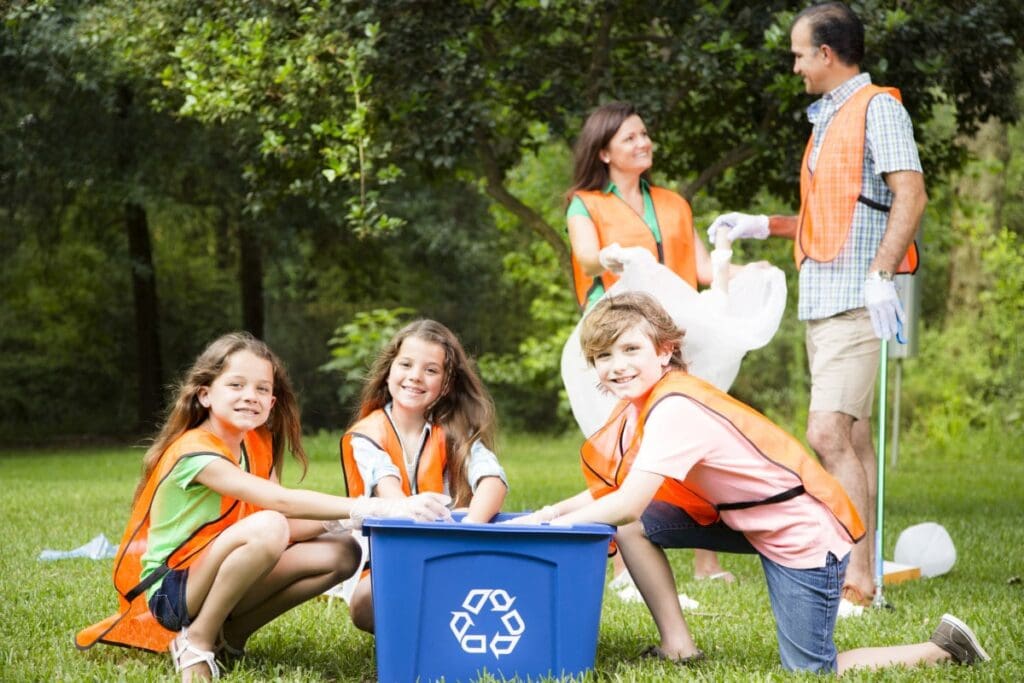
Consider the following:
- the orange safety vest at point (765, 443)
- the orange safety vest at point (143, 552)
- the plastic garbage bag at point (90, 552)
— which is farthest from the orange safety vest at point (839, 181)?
the plastic garbage bag at point (90, 552)

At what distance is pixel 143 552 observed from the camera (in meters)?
3.21

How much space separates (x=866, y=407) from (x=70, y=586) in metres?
2.96

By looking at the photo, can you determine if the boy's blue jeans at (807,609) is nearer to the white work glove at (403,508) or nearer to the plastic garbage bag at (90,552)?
the white work glove at (403,508)

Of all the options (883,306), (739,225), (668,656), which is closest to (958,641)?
(668,656)

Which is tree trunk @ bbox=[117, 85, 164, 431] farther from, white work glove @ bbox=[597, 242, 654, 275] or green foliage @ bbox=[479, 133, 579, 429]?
white work glove @ bbox=[597, 242, 654, 275]

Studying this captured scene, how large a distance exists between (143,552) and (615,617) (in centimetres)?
154

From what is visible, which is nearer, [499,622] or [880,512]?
[499,622]

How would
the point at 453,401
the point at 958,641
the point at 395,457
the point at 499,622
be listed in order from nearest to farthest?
the point at 499,622 < the point at 958,641 < the point at 395,457 < the point at 453,401

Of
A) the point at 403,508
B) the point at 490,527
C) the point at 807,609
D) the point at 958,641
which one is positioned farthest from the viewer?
the point at 958,641

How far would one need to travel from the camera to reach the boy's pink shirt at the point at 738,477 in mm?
2908

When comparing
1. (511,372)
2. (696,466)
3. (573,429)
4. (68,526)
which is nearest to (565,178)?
(511,372)

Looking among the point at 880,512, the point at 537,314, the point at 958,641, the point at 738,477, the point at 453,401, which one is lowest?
the point at 958,641

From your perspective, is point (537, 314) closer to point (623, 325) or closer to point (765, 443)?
point (623, 325)

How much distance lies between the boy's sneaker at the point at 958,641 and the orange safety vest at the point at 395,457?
1.43 meters
